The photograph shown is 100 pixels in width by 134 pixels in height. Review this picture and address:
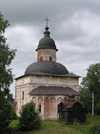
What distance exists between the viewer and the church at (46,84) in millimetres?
23969

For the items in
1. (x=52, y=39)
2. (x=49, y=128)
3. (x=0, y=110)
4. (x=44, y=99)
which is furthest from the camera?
(x=52, y=39)

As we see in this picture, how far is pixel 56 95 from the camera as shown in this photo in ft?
79.0

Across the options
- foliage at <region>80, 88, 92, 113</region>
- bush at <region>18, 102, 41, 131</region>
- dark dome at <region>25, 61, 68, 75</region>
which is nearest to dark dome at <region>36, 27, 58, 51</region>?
dark dome at <region>25, 61, 68, 75</region>

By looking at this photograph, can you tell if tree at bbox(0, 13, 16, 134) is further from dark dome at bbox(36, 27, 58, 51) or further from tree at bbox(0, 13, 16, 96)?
dark dome at bbox(36, 27, 58, 51)

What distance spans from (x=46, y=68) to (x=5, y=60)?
1149 centimetres

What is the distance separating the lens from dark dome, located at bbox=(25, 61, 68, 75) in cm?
2648

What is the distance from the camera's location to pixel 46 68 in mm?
26656

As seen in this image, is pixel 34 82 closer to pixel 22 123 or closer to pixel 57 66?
pixel 57 66

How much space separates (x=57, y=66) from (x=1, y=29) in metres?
12.7

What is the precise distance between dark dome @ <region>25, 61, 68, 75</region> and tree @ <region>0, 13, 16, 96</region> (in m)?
10.1

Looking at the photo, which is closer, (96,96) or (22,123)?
(22,123)

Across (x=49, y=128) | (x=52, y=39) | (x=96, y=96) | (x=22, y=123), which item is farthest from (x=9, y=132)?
(x=96, y=96)

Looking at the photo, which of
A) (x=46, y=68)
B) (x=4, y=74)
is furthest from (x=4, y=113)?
(x=46, y=68)

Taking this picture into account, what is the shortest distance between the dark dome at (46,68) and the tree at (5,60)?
10.1 metres
